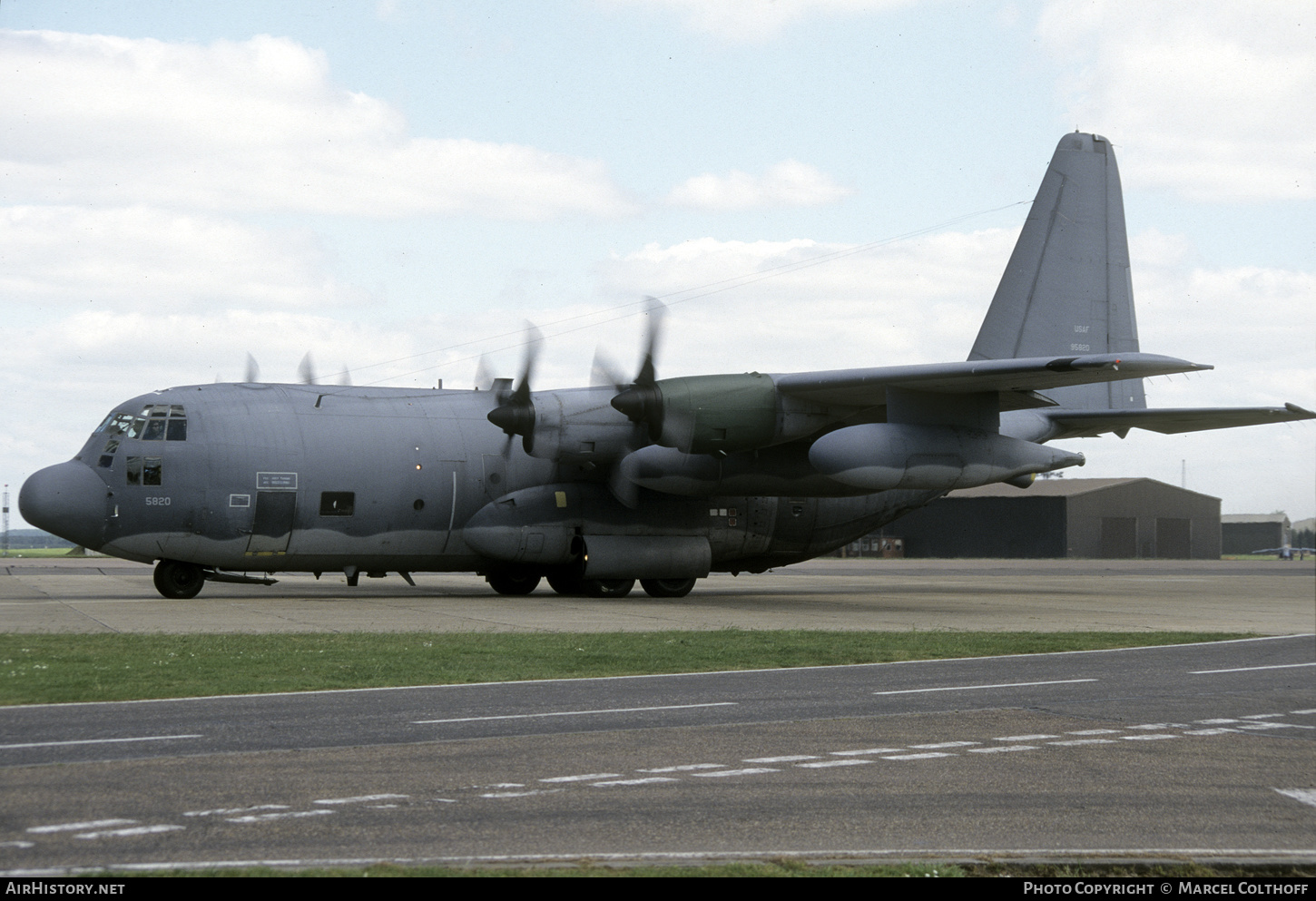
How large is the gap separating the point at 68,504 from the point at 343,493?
16.8 ft

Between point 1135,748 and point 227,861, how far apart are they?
258 inches

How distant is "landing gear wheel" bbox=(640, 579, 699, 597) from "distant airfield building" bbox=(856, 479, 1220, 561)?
48.7 metres

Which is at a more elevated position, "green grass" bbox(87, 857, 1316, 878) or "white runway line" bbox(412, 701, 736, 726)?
"green grass" bbox(87, 857, 1316, 878)

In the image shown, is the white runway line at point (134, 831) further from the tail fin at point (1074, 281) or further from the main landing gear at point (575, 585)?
the tail fin at point (1074, 281)

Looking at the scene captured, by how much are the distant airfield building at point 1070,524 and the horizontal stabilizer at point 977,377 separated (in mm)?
51777

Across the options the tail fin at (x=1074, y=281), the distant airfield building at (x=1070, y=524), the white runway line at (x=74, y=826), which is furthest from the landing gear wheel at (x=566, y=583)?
the distant airfield building at (x=1070, y=524)

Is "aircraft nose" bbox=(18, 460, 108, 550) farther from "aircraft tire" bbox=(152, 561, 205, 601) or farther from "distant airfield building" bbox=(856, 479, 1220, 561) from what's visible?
"distant airfield building" bbox=(856, 479, 1220, 561)

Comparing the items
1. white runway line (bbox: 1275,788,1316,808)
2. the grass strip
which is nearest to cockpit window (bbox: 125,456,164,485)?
the grass strip

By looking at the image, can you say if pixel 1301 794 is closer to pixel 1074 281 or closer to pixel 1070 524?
pixel 1074 281

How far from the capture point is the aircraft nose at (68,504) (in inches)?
930

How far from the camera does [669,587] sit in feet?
95.6

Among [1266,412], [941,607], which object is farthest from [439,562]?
[1266,412]

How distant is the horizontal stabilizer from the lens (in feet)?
72.1

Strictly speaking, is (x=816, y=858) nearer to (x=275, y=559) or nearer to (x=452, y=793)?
(x=452, y=793)
